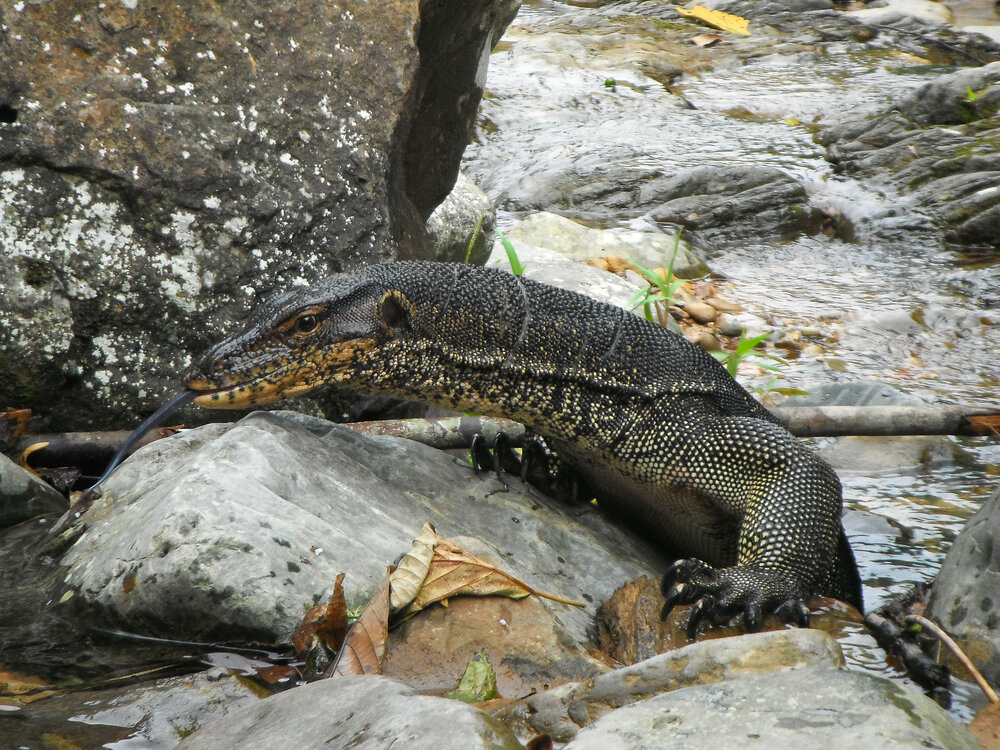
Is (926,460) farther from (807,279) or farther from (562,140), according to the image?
(562,140)

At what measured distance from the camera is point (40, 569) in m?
3.60

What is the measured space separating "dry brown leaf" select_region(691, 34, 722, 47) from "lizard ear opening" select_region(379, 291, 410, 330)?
729 inches

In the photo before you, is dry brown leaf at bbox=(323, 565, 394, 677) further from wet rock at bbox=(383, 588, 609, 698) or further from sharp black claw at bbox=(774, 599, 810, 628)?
sharp black claw at bbox=(774, 599, 810, 628)

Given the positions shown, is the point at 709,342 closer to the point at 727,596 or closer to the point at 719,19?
the point at 727,596

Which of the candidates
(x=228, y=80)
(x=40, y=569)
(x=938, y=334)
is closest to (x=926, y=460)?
(x=938, y=334)

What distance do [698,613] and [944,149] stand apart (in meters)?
12.1

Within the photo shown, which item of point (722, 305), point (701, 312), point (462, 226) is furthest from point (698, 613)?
point (722, 305)

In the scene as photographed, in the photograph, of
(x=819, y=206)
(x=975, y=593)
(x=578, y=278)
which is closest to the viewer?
(x=975, y=593)

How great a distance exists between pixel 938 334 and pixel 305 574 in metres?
7.77

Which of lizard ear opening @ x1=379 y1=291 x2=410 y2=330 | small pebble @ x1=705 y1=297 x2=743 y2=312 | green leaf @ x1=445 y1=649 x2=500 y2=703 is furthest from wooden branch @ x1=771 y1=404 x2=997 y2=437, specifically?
small pebble @ x1=705 y1=297 x2=743 y2=312

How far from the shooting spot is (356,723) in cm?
238

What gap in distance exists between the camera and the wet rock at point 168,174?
4.65 m

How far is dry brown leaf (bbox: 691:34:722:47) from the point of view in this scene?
20906 millimetres

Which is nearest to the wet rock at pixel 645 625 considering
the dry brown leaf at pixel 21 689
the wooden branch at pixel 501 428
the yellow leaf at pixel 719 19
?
the wooden branch at pixel 501 428
